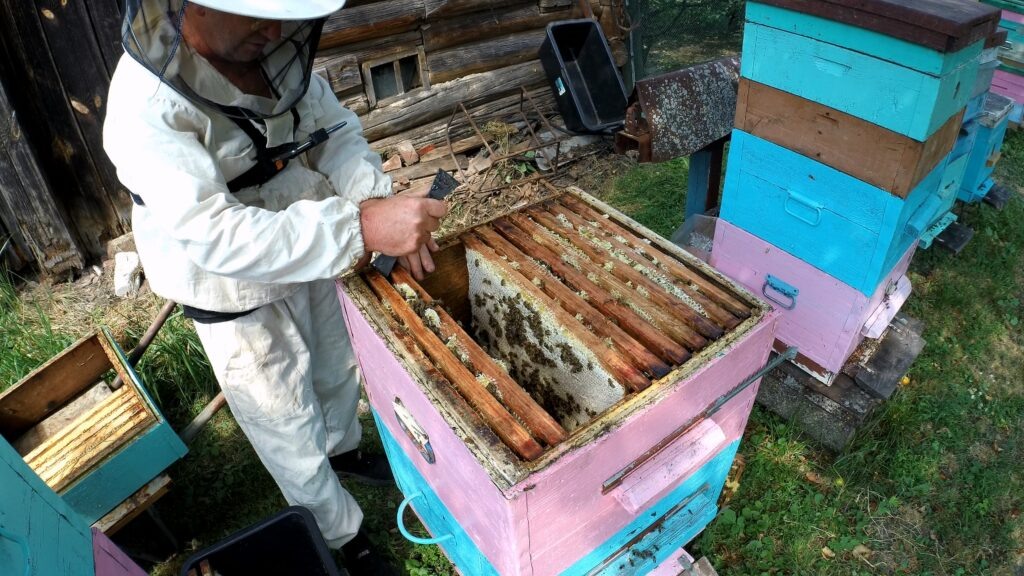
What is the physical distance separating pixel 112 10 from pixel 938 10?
397 cm

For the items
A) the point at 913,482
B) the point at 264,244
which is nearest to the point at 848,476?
the point at 913,482

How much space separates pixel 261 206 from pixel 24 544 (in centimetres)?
107

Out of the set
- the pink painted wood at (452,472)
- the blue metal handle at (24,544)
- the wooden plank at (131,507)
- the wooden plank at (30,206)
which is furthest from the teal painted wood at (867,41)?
the wooden plank at (30,206)

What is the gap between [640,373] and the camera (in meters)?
1.43

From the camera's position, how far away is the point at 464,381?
144 cm

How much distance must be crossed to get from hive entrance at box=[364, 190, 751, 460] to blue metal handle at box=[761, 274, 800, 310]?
948 mm

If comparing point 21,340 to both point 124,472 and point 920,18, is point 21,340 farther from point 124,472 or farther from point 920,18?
point 920,18

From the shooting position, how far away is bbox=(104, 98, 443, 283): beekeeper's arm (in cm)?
148

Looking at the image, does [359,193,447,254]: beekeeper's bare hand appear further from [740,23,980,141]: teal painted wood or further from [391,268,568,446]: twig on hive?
[740,23,980,141]: teal painted wood

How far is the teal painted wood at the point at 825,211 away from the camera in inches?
82.0

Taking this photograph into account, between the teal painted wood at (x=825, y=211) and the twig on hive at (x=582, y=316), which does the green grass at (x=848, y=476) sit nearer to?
the teal painted wood at (x=825, y=211)

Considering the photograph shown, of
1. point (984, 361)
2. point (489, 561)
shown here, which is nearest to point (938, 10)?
point (489, 561)

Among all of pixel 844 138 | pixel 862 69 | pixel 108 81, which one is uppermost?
pixel 862 69

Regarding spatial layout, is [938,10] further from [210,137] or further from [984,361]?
[984,361]
